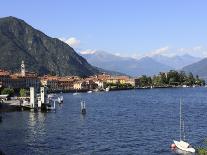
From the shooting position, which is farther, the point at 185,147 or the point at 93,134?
the point at 93,134

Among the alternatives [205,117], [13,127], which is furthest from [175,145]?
[205,117]

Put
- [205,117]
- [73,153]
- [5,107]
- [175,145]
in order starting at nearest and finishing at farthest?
[73,153] < [175,145] < [205,117] < [5,107]

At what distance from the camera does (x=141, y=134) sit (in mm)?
72062

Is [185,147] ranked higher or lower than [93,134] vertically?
lower

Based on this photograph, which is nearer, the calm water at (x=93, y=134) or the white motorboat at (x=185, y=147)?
the white motorboat at (x=185, y=147)

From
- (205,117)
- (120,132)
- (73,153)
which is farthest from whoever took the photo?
(205,117)

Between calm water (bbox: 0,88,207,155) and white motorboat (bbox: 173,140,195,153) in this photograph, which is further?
calm water (bbox: 0,88,207,155)

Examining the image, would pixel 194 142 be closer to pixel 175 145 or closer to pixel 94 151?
pixel 175 145

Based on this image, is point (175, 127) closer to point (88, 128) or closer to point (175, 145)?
point (88, 128)

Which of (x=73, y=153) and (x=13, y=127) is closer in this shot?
(x=73, y=153)

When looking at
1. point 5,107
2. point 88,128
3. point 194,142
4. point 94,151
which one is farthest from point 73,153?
point 5,107

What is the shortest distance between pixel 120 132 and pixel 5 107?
2051 inches

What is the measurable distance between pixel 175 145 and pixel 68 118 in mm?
42613

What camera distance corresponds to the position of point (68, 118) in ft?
328
